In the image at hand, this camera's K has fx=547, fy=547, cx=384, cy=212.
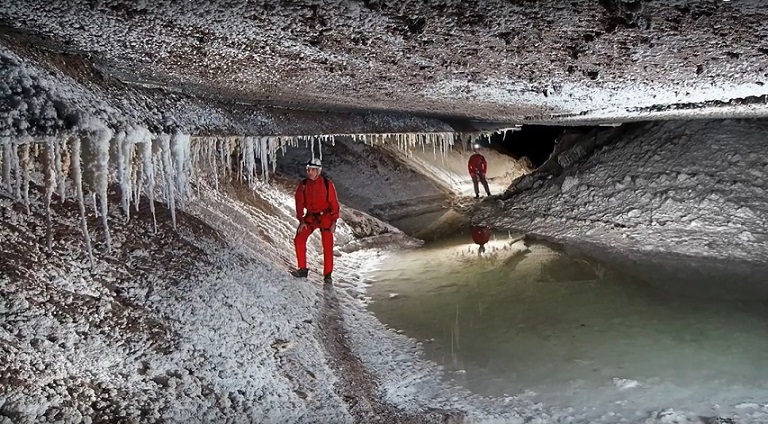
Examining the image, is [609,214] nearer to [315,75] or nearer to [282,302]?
[282,302]

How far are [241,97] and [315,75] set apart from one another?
4.26 ft

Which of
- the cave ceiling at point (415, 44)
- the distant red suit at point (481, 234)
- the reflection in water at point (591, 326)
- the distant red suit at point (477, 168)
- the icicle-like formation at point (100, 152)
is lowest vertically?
the distant red suit at point (481, 234)

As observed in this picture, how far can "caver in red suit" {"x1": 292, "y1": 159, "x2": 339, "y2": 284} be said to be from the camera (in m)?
6.76

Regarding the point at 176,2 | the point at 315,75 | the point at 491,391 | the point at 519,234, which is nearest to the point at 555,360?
the point at 491,391

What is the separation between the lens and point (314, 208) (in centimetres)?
683

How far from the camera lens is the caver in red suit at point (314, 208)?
6762mm

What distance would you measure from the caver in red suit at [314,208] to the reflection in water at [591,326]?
3.16 ft

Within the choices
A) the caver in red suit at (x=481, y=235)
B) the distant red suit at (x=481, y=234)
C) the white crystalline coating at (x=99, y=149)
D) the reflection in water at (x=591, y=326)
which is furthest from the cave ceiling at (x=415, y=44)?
the distant red suit at (x=481, y=234)

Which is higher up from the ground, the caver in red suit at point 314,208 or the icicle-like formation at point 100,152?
the icicle-like formation at point 100,152

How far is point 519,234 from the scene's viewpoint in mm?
10297

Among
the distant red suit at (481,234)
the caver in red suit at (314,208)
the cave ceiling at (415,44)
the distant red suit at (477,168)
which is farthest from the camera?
the distant red suit at (477,168)

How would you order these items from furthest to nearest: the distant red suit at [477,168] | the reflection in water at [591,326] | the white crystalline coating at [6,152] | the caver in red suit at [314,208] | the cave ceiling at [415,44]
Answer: the distant red suit at [477,168], the caver in red suit at [314,208], the reflection in water at [591,326], the white crystalline coating at [6,152], the cave ceiling at [415,44]

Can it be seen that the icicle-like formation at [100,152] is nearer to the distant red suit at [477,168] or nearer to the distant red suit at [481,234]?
the distant red suit at [481,234]

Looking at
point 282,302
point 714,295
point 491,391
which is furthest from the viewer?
point 714,295
